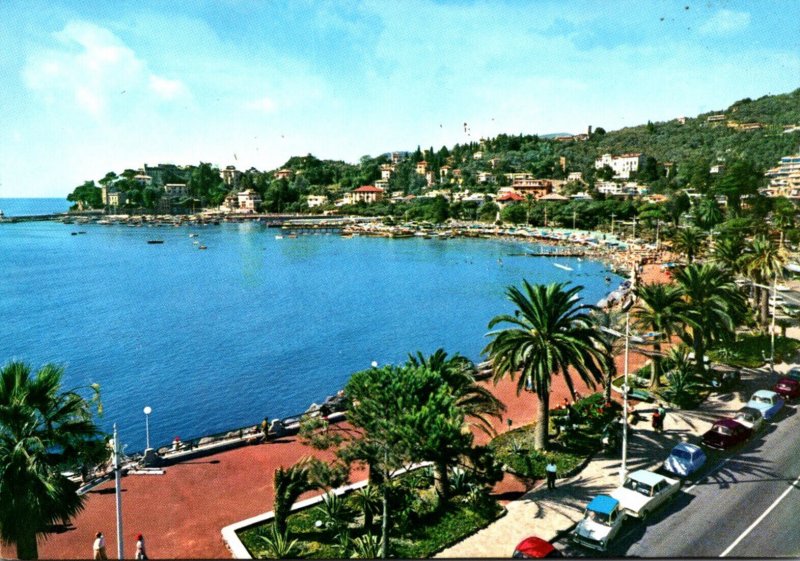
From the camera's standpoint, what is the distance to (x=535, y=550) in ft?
46.6

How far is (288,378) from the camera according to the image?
39.8 metres

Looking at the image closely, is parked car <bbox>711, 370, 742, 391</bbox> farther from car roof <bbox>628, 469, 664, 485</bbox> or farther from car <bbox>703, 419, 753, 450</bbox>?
car roof <bbox>628, 469, 664, 485</bbox>

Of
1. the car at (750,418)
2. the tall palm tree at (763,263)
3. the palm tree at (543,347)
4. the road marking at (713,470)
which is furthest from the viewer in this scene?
the tall palm tree at (763,263)

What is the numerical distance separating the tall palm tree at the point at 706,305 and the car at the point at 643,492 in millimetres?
11783

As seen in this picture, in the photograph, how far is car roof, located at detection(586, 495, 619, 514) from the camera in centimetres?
1564

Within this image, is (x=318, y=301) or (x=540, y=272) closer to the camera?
(x=318, y=301)

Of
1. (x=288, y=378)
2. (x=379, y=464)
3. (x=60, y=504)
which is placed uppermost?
(x=60, y=504)

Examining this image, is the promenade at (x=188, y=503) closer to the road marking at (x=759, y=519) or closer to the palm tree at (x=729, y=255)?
the road marking at (x=759, y=519)

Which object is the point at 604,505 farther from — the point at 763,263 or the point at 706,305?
the point at 763,263

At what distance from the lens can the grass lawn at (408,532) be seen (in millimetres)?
15461

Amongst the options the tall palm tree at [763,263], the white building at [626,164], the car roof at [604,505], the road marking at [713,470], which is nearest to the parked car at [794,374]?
the tall palm tree at [763,263]

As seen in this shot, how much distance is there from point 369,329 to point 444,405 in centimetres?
3795

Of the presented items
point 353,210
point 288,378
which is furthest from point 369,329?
point 353,210

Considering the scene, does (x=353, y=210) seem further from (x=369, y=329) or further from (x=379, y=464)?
(x=379, y=464)
